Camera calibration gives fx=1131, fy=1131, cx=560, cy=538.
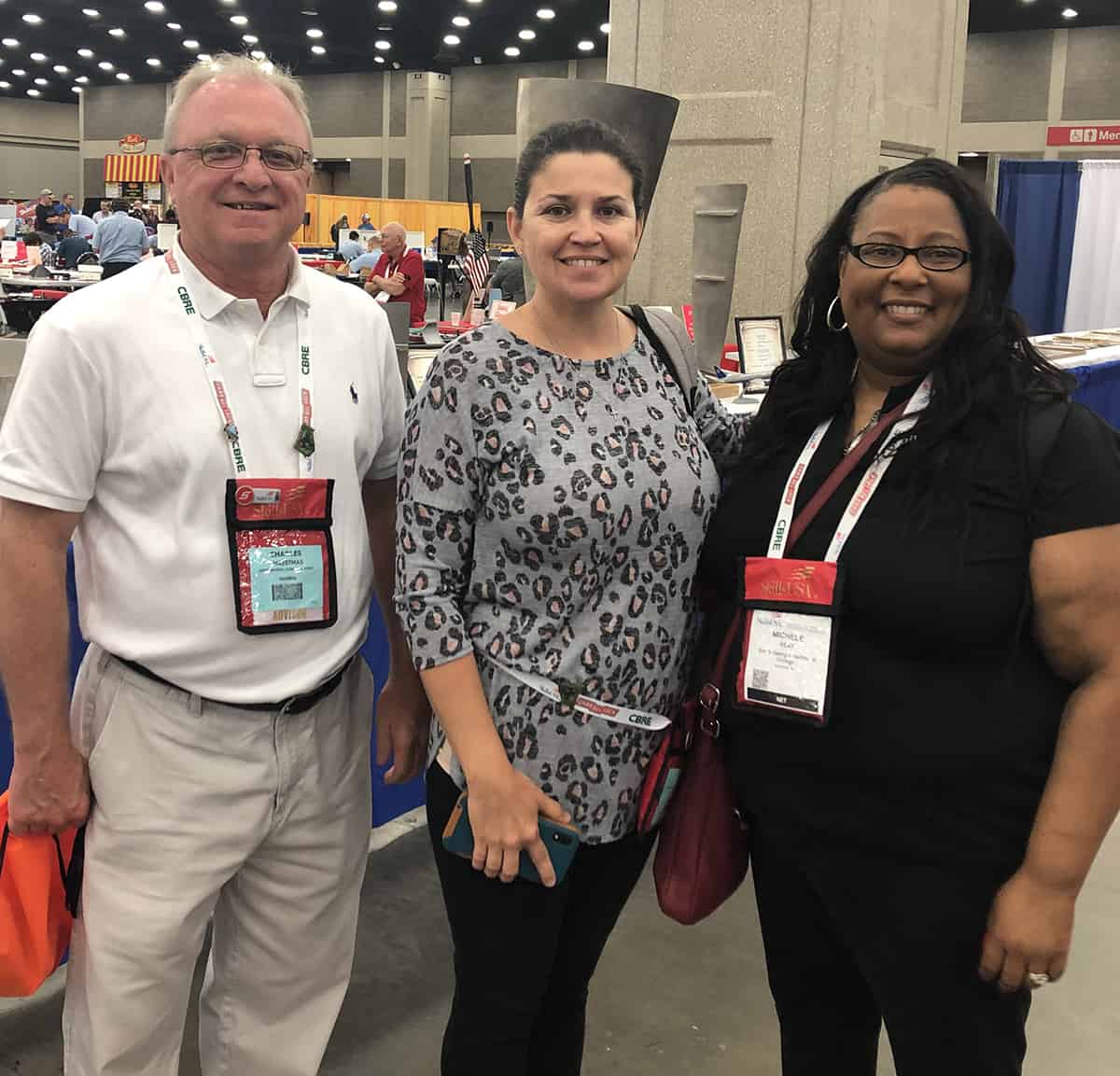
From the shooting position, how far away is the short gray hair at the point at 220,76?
1.36m

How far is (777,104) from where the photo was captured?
568 centimetres

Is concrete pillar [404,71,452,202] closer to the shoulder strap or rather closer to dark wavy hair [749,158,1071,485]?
the shoulder strap

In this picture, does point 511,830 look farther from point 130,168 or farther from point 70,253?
point 130,168

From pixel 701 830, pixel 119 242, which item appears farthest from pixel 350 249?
pixel 701 830

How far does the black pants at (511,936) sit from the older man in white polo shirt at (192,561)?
9.8 inches

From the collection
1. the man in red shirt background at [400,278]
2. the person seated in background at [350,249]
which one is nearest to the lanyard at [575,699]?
the man in red shirt background at [400,278]

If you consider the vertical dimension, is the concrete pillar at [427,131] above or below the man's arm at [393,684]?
above

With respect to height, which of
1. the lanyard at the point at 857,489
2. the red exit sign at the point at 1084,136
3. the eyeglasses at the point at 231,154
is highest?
the red exit sign at the point at 1084,136

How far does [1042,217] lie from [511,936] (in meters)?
9.38

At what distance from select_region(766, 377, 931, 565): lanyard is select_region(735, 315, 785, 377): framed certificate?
269 cm

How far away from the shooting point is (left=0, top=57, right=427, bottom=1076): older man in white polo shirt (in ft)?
4.37

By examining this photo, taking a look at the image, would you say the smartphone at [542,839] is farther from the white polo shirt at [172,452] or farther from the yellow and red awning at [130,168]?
the yellow and red awning at [130,168]

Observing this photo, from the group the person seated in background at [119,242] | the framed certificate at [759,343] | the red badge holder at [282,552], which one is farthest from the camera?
the person seated in background at [119,242]

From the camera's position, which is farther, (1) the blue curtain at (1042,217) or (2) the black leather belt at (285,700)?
(1) the blue curtain at (1042,217)
